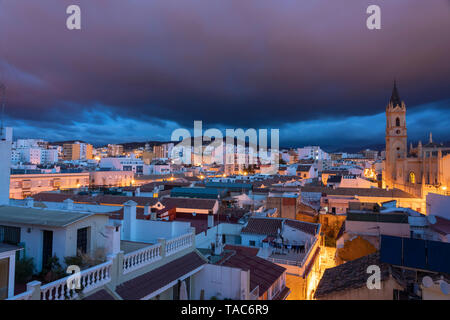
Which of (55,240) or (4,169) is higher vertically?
(4,169)

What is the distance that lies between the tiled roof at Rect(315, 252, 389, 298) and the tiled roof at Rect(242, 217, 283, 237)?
2975 millimetres

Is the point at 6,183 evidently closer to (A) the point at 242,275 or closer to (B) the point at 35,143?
(A) the point at 242,275

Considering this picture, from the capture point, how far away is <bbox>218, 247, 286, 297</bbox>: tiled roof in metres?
6.82

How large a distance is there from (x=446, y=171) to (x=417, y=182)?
6.02 m

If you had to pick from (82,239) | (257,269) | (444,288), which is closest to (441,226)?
(444,288)

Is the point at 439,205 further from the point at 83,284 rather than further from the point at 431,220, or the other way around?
the point at 83,284

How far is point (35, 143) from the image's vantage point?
106938 mm

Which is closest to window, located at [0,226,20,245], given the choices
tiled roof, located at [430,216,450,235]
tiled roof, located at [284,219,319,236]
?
tiled roof, located at [284,219,319,236]

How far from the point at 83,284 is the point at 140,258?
1.22m

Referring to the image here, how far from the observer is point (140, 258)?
5055mm

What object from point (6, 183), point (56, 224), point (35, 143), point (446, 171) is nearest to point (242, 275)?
point (56, 224)

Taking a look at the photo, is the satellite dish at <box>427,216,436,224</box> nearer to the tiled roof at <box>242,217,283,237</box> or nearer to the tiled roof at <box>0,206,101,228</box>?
the tiled roof at <box>242,217,283,237</box>
